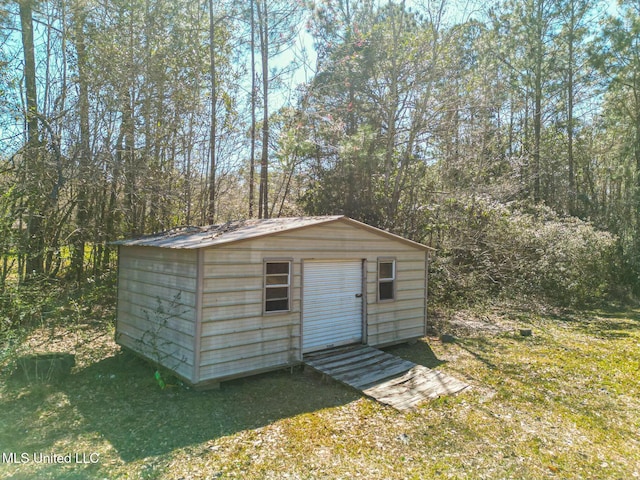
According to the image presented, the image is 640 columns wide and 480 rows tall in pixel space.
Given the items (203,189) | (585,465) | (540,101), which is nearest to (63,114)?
(203,189)

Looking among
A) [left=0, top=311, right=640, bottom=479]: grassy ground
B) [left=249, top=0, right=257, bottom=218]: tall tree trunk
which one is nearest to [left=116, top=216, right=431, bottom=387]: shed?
[left=0, top=311, right=640, bottom=479]: grassy ground

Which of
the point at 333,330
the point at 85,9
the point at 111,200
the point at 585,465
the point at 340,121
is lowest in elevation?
the point at 585,465

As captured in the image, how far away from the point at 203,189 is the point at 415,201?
6360 millimetres

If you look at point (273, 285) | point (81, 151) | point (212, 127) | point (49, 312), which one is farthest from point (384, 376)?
point (212, 127)

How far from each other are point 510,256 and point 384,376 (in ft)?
27.8

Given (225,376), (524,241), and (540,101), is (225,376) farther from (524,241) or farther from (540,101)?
(540,101)

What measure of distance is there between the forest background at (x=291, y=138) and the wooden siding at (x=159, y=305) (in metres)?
2.08

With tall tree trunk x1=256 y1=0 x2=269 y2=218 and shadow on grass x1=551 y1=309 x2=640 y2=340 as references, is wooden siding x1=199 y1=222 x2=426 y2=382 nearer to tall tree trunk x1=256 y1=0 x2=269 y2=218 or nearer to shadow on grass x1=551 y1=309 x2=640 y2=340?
tall tree trunk x1=256 y1=0 x2=269 y2=218

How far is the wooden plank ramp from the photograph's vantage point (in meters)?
5.47

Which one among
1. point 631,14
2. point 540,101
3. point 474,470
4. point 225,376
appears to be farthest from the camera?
point 540,101

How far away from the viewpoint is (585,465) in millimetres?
3949

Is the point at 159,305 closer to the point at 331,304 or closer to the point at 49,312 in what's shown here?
the point at 49,312

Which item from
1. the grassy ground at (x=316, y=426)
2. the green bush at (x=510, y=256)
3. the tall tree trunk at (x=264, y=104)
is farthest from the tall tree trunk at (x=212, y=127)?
the green bush at (x=510, y=256)

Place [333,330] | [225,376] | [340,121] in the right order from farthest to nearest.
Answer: [340,121] < [333,330] < [225,376]
